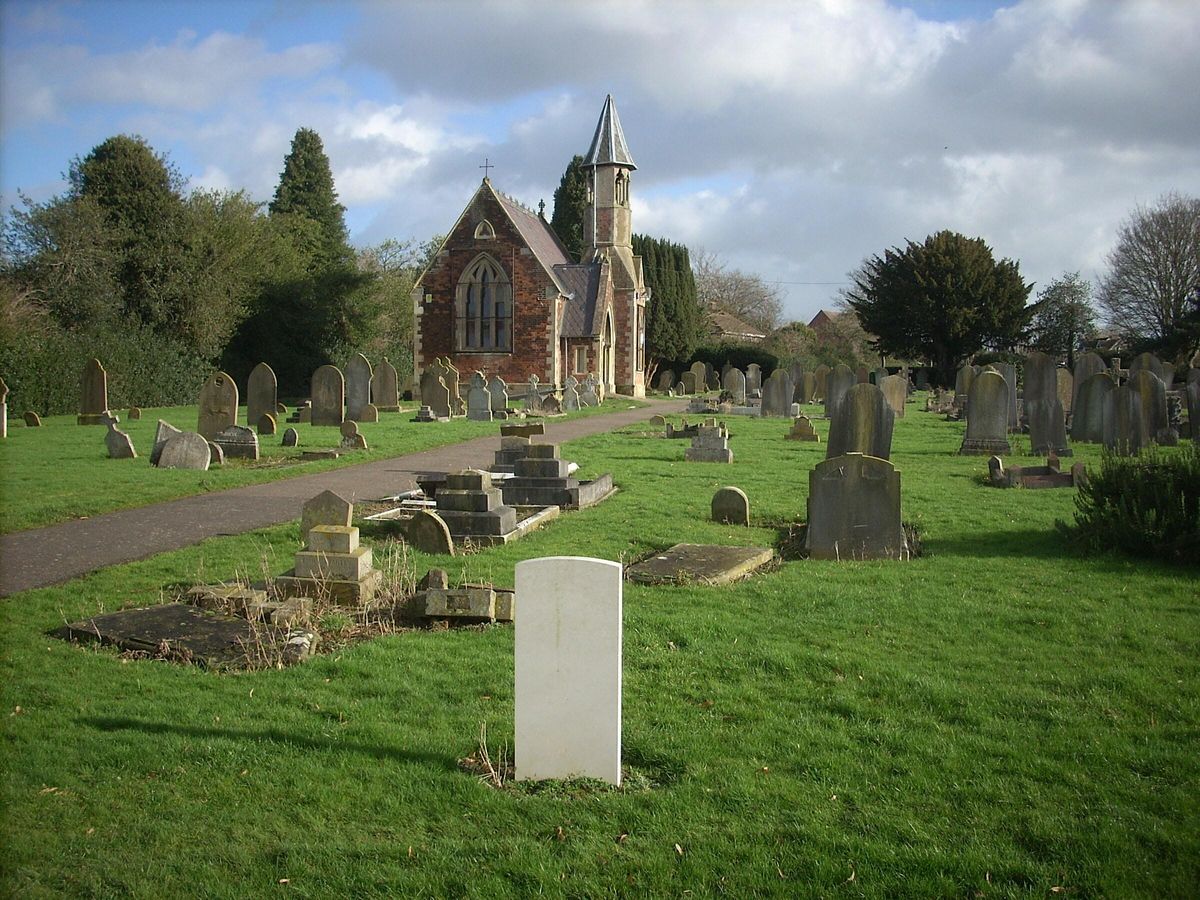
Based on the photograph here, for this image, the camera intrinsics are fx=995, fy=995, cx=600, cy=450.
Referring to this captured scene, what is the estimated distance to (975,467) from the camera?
54.1ft

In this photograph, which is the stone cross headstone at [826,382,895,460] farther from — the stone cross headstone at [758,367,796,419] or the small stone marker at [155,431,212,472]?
the stone cross headstone at [758,367,796,419]

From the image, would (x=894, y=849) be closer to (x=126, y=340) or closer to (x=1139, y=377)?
(x=1139, y=377)

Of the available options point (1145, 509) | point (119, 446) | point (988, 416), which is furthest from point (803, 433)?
point (119, 446)

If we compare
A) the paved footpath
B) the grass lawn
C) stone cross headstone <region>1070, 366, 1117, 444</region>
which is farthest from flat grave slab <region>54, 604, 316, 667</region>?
stone cross headstone <region>1070, 366, 1117, 444</region>

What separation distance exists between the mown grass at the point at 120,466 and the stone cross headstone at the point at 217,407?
0.78 metres

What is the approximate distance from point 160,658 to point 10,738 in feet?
4.32

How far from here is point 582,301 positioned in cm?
4503

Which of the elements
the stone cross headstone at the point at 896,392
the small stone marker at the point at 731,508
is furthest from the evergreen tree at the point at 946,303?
the small stone marker at the point at 731,508

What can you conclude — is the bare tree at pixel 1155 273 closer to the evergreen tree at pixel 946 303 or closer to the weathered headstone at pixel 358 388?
the evergreen tree at pixel 946 303

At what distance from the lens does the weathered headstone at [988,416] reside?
18297 mm

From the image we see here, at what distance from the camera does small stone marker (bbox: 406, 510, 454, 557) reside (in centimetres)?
934

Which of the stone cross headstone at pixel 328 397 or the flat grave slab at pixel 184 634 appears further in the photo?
the stone cross headstone at pixel 328 397

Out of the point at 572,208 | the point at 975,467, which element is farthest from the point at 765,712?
the point at 572,208

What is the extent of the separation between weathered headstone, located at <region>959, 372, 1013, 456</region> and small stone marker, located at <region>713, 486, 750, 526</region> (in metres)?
8.89
